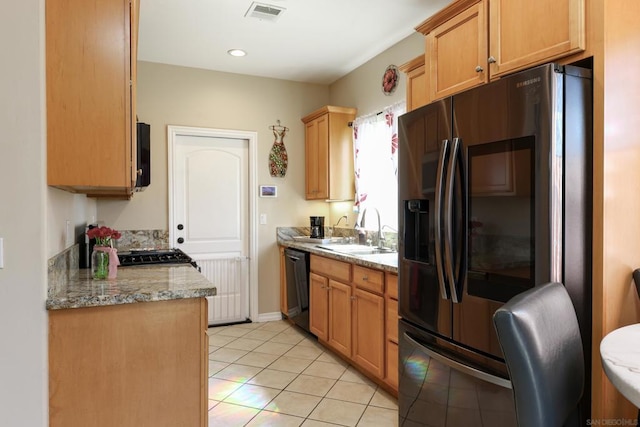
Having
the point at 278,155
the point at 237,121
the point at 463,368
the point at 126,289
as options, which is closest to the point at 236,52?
the point at 237,121

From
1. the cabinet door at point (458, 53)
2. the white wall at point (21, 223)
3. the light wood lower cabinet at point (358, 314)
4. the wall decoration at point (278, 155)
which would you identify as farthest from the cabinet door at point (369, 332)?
the wall decoration at point (278, 155)

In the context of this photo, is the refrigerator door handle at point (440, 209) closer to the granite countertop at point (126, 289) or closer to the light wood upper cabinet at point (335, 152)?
the granite countertop at point (126, 289)

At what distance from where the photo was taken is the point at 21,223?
154 centimetres

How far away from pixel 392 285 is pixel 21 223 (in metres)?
1.93

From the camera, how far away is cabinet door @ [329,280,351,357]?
317 centimetres

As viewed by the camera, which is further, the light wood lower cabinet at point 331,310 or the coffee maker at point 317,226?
the coffee maker at point 317,226

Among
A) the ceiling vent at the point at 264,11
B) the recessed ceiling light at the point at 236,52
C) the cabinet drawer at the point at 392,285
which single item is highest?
the recessed ceiling light at the point at 236,52

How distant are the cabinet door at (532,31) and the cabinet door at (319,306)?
223 cm

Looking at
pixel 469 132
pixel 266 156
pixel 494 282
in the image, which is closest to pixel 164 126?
pixel 266 156

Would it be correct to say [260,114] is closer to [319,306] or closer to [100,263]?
[319,306]

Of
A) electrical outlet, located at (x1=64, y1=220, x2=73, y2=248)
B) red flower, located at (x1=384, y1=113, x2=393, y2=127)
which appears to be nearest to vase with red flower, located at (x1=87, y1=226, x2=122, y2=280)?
electrical outlet, located at (x1=64, y1=220, x2=73, y2=248)

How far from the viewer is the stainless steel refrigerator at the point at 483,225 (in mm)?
1479

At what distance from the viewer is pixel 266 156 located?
15.0 feet

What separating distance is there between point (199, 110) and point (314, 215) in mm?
1670
